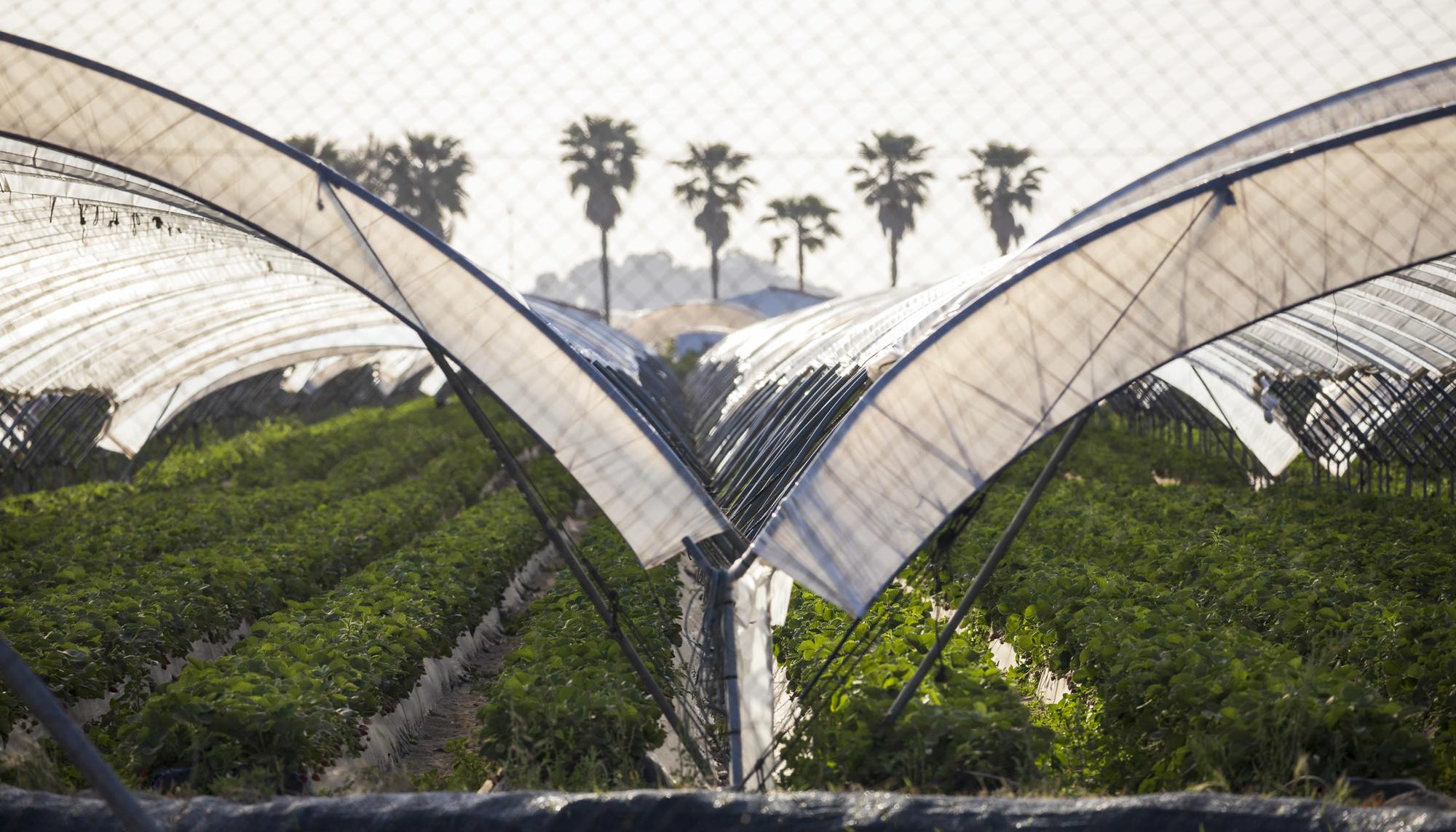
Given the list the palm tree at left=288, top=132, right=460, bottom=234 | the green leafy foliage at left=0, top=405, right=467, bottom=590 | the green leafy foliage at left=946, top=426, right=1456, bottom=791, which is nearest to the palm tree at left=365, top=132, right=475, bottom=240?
the palm tree at left=288, top=132, right=460, bottom=234

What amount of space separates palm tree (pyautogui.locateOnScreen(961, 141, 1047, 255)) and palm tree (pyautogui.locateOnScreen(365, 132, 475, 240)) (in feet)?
60.7

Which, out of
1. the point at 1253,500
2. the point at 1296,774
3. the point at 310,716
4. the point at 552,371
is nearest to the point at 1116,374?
the point at 1296,774

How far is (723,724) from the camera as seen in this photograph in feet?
19.9

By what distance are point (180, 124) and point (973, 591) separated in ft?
13.9

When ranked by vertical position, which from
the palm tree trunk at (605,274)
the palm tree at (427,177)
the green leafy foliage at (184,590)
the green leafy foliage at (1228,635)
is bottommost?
the green leafy foliage at (1228,635)

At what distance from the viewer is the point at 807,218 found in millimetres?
60438

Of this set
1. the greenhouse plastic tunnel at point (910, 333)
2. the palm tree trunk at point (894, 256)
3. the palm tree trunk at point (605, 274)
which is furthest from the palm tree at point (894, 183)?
the greenhouse plastic tunnel at point (910, 333)

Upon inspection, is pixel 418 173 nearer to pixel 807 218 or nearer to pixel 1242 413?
pixel 807 218

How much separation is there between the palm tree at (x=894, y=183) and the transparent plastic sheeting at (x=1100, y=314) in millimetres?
42067

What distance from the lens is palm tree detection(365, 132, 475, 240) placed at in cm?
4419

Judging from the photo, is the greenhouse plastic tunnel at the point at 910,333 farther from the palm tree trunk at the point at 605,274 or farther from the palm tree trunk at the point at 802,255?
the palm tree trunk at the point at 802,255

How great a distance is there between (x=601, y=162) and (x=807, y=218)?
1480 centimetres

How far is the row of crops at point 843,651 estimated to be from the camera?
5012mm

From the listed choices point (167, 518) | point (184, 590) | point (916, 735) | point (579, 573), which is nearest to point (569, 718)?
point (579, 573)
